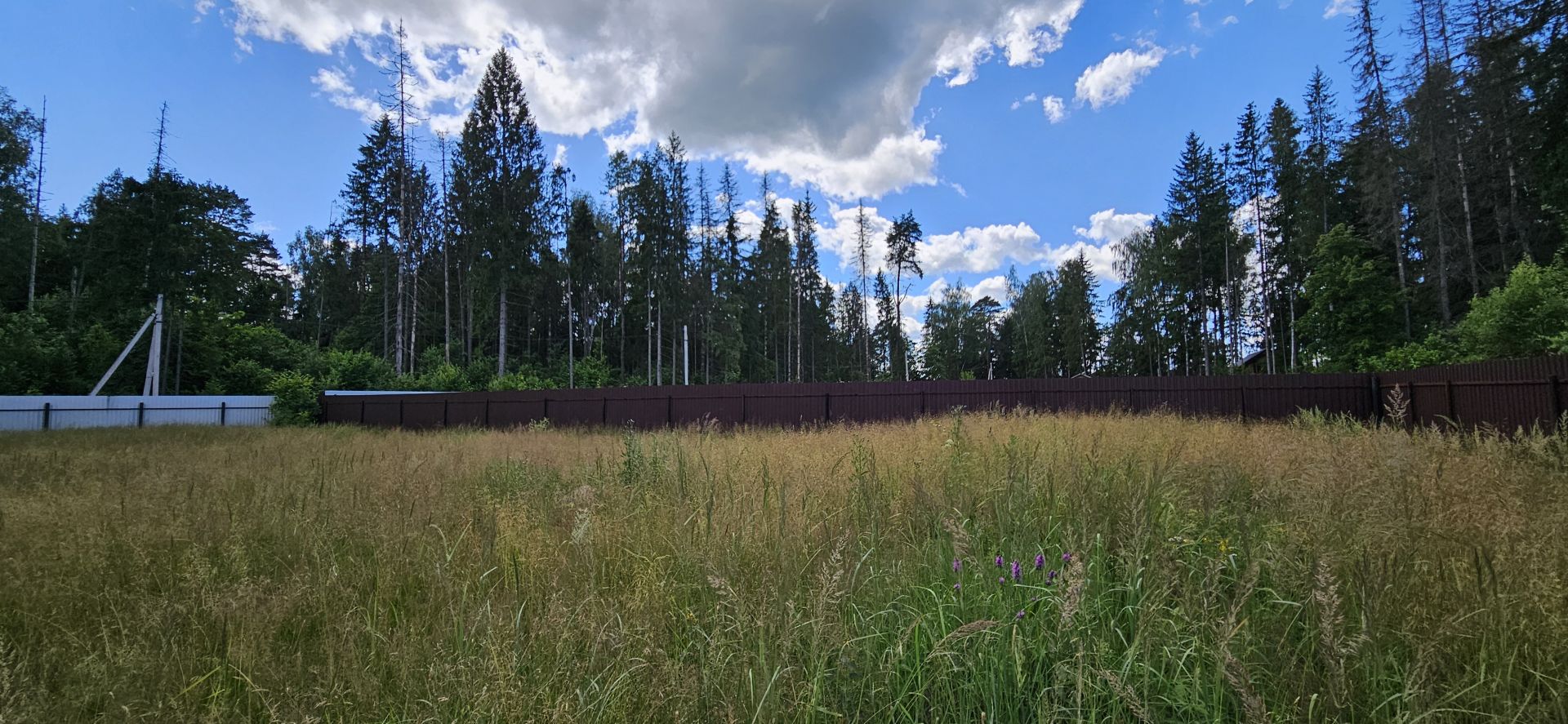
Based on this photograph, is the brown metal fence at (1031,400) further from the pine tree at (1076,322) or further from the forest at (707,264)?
the pine tree at (1076,322)

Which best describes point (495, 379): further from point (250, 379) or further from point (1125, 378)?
point (1125, 378)

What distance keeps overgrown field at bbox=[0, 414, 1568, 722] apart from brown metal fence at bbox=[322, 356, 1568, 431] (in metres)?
4.47

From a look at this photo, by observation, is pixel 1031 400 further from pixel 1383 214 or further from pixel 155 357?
pixel 155 357

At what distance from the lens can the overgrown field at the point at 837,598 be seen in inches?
60.7

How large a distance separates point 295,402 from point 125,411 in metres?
3.99

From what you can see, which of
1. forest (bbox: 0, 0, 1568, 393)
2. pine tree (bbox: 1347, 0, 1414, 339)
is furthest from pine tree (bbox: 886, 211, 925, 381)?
pine tree (bbox: 1347, 0, 1414, 339)

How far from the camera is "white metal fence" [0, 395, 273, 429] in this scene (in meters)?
16.1

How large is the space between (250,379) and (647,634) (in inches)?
1267

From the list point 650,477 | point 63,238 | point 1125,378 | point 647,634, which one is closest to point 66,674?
point 647,634

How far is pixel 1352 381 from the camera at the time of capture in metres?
11.2

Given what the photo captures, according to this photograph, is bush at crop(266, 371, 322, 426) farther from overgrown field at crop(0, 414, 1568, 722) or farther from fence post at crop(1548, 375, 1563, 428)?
fence post at crop(1548, 375, 1563, 428)

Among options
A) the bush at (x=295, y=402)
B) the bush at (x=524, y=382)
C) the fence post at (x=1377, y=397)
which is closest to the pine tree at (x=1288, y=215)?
the fence post at (x=1377, y=397)

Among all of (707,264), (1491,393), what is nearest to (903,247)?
(707,264)

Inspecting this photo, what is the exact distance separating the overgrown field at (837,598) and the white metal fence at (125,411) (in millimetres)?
19009
